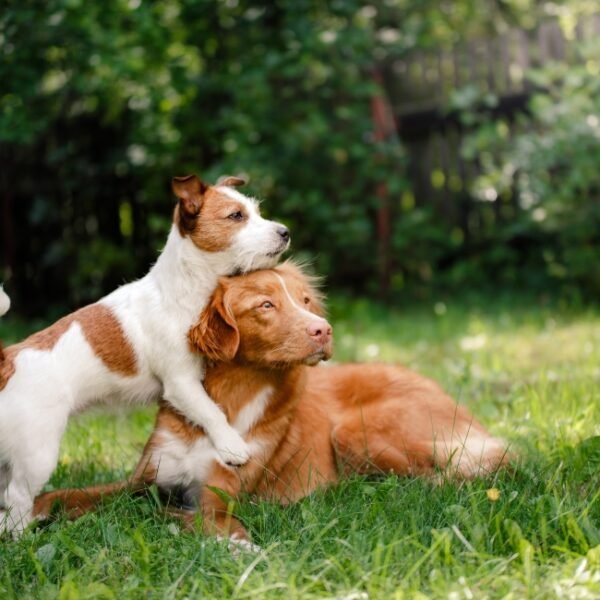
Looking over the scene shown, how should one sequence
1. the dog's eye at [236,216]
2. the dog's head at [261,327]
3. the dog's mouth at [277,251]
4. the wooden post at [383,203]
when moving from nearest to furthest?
the dog's head at [261,327], the dog's mouth at [277,251], the dog's eye at [236,216], the wooden post at [383,203]

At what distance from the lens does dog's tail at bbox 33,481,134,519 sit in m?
3.32

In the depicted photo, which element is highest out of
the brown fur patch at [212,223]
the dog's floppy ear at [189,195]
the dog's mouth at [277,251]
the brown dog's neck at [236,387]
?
the dog's floppy ear at [189,195]

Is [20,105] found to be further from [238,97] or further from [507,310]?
[507,310]

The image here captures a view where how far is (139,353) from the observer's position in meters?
3.30

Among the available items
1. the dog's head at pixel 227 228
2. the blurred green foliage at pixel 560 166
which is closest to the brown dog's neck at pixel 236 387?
the dog's head at pixel 227 228

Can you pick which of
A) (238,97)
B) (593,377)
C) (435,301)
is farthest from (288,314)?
(435,301)

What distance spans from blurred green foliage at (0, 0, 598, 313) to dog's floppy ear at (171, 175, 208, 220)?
11.2 ft

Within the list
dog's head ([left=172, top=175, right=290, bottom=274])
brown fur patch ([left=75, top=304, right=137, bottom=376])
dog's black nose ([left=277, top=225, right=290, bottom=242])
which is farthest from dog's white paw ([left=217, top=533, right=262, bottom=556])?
dog's black nose ([left=277, top=225, right=290, bottom=242])

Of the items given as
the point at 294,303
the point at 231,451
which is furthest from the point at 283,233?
the point at 231,451

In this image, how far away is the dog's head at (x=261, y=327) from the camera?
3.06 meters

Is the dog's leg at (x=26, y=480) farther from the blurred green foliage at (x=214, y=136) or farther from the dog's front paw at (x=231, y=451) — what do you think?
the blurred green foliage at (x=214, y=136)

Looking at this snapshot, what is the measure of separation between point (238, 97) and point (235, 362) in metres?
5.16

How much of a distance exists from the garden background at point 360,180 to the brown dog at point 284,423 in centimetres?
15

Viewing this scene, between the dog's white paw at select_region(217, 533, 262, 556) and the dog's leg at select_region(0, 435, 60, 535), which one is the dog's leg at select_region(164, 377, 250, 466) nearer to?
the dog's white paw at select_region(217, 533, 262, 556)
